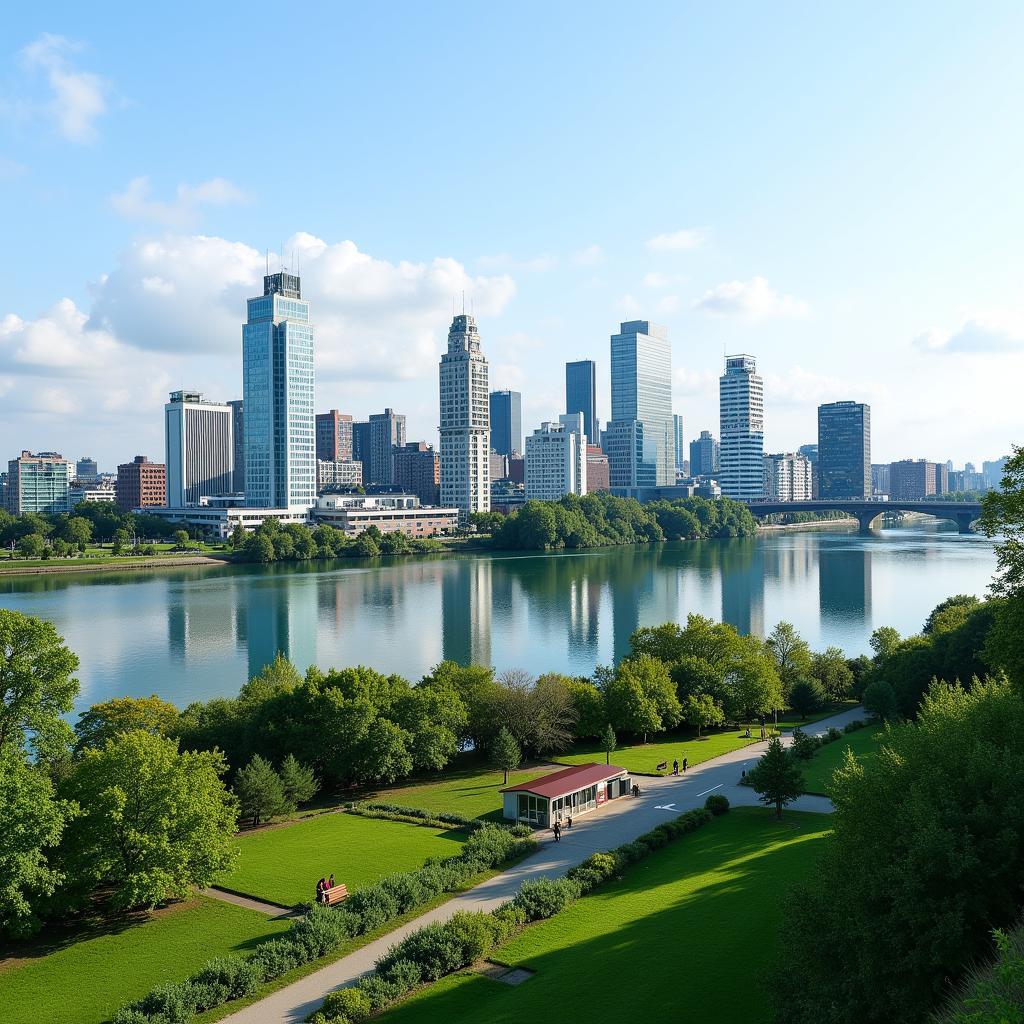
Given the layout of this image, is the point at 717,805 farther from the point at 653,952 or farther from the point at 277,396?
the point at 277,396

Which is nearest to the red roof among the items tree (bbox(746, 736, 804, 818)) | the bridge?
tree (bbox(746, 736, 804, 818))

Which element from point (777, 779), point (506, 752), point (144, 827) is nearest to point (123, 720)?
point (144, 827)

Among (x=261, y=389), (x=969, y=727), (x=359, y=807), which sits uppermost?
(x=261, y=389)

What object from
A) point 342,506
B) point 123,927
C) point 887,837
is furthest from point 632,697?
point 342,506

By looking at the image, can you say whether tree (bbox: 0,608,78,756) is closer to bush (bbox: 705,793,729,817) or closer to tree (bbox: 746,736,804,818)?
bush (bbox: 705,793,729,817)

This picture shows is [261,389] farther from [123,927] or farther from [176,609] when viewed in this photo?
[123,927]

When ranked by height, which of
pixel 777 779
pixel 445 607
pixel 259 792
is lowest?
pixel 259 792
